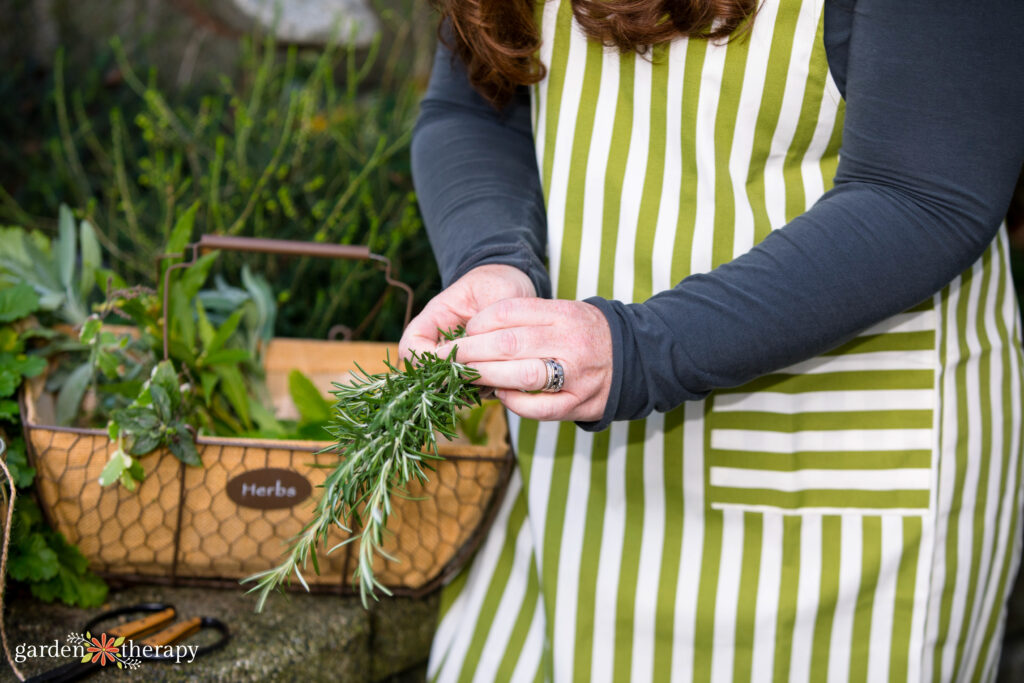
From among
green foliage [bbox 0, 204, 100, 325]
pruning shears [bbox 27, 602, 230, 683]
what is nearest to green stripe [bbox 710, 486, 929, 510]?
pruning shears [bbox 27, 602, 230, 683]

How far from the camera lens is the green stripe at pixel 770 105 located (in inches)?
30.0

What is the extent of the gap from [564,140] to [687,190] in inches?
5.4

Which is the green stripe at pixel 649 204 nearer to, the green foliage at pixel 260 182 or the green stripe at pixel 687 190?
the green stripe at pixel 687 190

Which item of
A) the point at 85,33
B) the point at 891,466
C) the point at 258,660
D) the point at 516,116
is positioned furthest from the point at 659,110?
the point at 85,33

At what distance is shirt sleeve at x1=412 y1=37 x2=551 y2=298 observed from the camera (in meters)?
0.83

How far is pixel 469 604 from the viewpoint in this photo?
102cm

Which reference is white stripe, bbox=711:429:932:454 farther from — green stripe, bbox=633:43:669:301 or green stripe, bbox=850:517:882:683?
green stripe, bbox=633:43:669:301

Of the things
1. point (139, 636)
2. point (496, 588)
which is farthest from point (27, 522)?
point (496, 588)

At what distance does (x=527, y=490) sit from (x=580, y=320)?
0.36 meters

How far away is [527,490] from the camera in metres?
0.95

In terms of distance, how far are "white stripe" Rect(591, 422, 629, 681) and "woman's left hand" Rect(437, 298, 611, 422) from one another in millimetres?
258

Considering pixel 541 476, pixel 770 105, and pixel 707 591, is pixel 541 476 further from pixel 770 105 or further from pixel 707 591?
pixel 770 105

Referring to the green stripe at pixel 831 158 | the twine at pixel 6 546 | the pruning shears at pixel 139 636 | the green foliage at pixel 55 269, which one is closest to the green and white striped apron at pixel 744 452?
the green stripe at pixel 831 158

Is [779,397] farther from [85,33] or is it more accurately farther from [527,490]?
[85,33]
